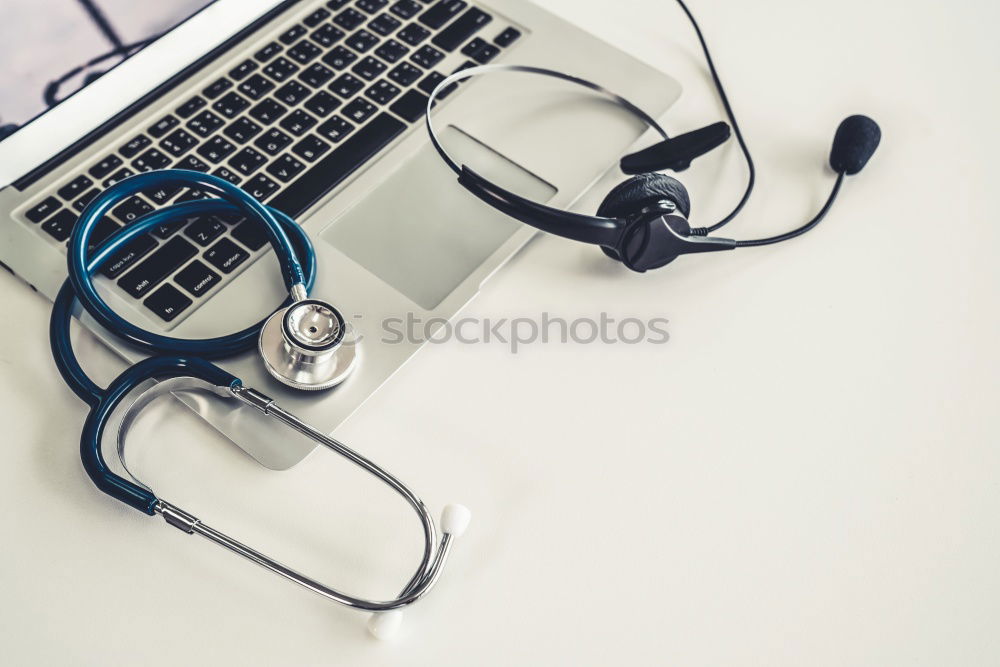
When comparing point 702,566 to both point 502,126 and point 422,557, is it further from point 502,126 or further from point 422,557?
point 502,126

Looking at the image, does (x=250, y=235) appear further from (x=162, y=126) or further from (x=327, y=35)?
(x=327, y=35)

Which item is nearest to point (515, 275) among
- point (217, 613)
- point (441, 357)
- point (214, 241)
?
point (441, 357)

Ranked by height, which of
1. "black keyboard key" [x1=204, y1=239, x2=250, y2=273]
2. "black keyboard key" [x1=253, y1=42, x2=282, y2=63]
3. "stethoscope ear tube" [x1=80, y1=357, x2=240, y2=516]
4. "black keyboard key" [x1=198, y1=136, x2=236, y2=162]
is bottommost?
"stethoscope ear tube" [x1=80, y1=357, x2=240, y2=516]

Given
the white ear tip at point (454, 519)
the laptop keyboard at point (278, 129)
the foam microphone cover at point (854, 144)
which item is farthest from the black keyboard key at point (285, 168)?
the foam microphone cover at point (854, 144)

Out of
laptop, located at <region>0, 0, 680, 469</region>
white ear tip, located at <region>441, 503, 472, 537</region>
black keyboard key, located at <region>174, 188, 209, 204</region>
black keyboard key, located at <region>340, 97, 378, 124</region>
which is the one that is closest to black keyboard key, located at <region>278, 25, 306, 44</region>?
laptop, located at <region>0, 0, 680, 469</region>

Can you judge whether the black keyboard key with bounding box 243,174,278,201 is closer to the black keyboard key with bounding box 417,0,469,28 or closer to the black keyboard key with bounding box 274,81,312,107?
the black keyboard key with bounding box 274,81,312,107

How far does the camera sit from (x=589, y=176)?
0.78 meters

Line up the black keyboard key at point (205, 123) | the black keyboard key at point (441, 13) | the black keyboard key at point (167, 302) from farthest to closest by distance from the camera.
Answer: the black keyboard key at point (441, 13), the black keyboard key at point (205, 123), the black keyboard key at point (167, 302)

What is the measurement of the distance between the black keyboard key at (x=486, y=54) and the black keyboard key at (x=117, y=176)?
361mm

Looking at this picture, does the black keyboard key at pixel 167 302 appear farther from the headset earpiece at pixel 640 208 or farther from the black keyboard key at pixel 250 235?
the headset earpiece at pixel 640 208

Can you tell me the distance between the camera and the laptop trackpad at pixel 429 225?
2.32 feet

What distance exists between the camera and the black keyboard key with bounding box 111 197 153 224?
0.69 m

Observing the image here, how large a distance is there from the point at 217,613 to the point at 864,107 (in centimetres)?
81

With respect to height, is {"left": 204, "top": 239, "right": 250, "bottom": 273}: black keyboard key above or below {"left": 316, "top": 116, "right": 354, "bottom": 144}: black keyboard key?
below
